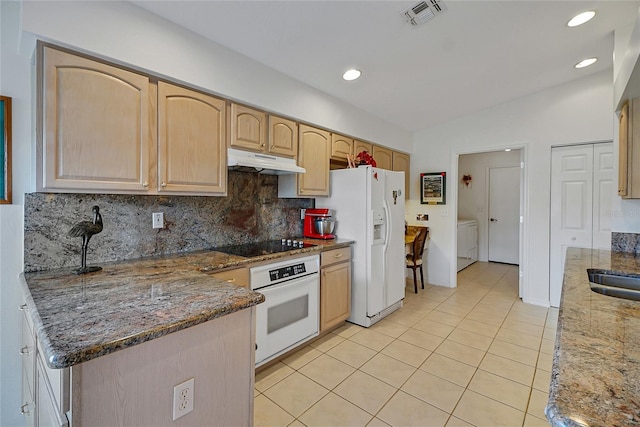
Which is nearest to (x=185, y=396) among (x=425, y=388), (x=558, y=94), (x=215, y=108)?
(x=425, y=388)

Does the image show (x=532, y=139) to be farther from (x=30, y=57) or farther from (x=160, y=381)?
(x=30, y=57)

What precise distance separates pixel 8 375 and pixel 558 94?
18.2 feet

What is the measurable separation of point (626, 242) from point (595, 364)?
2.48m

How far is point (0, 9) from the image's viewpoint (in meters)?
1.62

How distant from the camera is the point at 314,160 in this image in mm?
2926

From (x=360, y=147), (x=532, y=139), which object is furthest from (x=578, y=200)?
(x=360, y=147)

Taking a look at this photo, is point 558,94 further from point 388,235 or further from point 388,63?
point 388,235

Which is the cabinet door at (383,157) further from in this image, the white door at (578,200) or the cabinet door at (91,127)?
the cabinet door at (91,127)

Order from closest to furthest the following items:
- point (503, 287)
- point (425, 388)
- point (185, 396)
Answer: point (185, 396) < point (425, 388) < point (503, 287)

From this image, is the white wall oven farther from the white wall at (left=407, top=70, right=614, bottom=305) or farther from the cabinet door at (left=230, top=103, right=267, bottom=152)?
the white wall at (left=407, top=70, right=614, bottom=305)

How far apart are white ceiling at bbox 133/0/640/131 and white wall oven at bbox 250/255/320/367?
65.4 inches

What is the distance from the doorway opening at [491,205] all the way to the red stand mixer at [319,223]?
3.64m

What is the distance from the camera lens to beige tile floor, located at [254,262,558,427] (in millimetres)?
1765

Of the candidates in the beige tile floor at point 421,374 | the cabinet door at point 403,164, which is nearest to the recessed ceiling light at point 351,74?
the cabinet door at point 403,164
